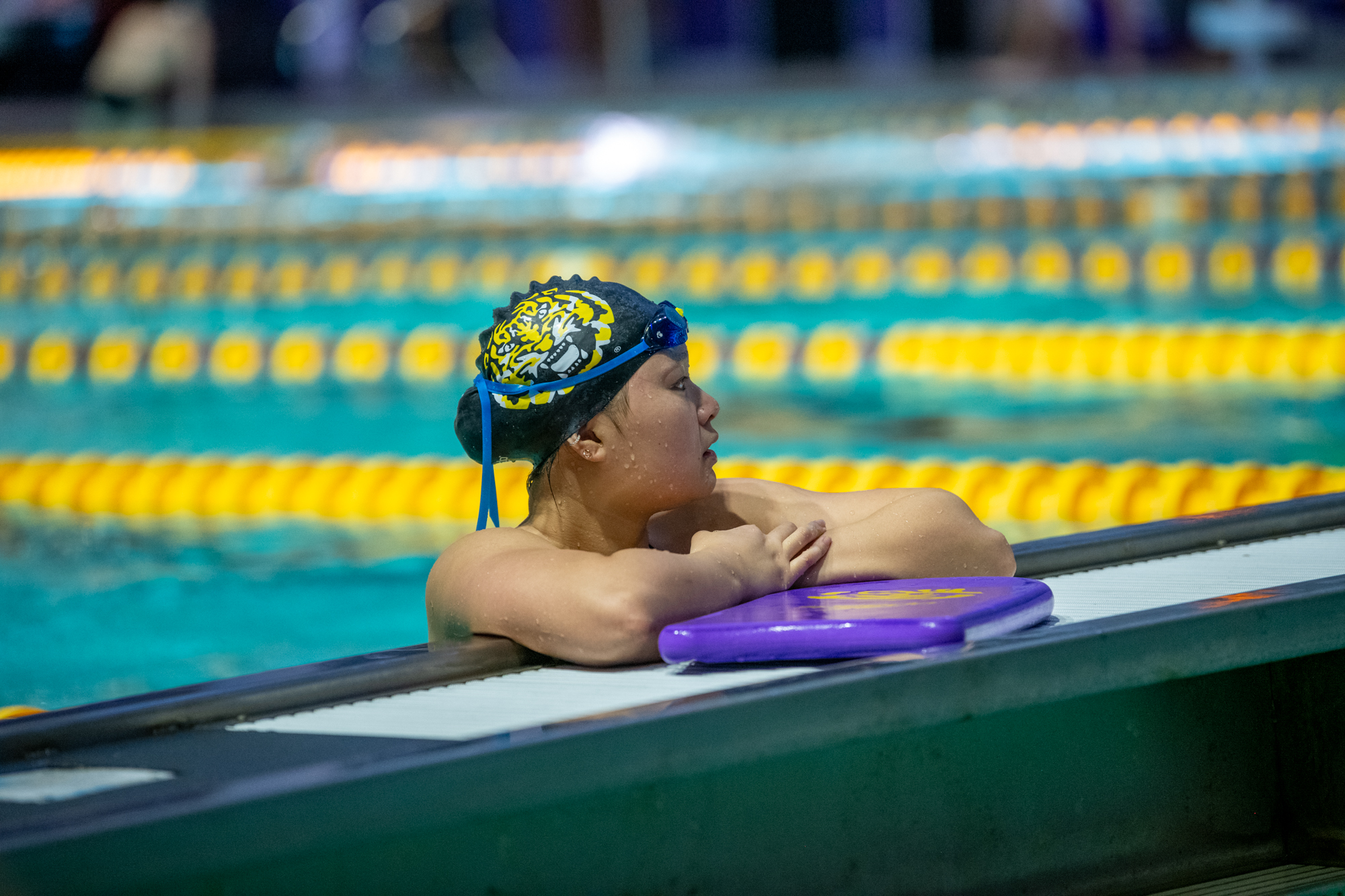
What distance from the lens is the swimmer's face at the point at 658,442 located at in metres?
1.67

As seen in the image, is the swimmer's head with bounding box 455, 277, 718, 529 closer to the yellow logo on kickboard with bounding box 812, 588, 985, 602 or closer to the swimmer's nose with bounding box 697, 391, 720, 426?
the swimmer's nose with bounding box 697, 391, 720, 426

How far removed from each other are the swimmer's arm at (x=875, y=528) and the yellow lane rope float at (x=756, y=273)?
4582 mm

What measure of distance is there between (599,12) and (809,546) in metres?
10.3

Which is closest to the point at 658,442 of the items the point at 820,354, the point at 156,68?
the point at 820,354

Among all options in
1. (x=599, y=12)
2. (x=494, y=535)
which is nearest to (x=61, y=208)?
(x=599, y=12)

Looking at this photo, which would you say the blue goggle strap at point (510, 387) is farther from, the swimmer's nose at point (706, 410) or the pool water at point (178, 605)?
the pool water at point (178, 605)

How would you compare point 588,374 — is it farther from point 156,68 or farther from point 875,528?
point 156,68

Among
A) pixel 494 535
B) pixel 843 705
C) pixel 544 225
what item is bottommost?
pixel 843 705

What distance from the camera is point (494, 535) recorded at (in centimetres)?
168

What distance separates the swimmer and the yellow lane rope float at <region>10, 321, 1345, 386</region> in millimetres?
3511

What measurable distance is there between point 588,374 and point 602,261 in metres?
5.72

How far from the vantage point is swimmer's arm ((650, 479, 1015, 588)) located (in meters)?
1.79

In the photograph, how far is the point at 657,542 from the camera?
183 cm

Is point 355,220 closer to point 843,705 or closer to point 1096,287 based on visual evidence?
point 1096,287
